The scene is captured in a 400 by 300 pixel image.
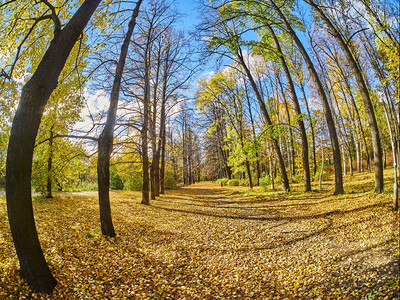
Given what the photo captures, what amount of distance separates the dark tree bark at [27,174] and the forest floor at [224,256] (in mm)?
282

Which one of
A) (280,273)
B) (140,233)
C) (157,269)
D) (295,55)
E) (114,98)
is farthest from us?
(295,55)

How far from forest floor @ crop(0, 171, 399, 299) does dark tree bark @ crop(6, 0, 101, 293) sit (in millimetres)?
282

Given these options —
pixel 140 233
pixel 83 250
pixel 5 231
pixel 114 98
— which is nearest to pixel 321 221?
pixel 140 233

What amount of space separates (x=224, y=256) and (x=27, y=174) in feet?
14.7

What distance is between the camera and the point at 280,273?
165 inches

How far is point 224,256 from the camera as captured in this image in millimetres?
5215

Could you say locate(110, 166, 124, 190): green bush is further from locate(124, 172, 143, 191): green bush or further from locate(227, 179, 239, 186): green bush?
locate(227, 179, 239, 186): green bush

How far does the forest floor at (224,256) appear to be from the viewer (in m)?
3.45

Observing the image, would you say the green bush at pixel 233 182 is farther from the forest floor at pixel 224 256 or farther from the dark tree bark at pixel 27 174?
the dark tree bark at pixel 27 174

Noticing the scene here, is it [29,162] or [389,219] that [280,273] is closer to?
[389,219]

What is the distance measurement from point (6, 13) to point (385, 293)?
8.49 m

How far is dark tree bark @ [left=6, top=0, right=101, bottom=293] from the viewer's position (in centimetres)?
306

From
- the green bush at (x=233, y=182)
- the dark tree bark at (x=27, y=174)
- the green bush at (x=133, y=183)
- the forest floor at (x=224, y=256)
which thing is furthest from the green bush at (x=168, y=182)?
the dark tree bark at (x=27, y=174)

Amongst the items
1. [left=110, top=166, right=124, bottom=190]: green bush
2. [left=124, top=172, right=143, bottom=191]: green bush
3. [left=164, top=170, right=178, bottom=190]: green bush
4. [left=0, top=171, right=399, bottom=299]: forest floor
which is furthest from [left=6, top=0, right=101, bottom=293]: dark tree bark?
[left=164, top=170, right=178, bottom=190]: green bush
